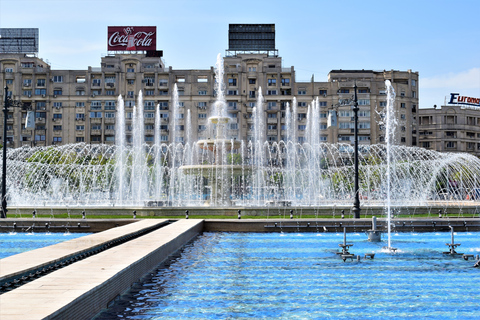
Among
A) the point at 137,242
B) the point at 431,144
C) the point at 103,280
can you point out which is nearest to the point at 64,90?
the point at 431,144

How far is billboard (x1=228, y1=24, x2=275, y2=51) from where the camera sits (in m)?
85.3

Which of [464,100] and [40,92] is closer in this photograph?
[40,92]

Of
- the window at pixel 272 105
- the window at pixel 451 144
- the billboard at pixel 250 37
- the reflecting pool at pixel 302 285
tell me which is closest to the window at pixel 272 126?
the window at pixel 272 105

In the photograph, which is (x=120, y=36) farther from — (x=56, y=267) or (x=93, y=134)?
(x=56, y=267)

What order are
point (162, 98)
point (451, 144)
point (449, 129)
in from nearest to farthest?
1. point (162, 98)
2. point (449, 129)
3. point (451, 144)

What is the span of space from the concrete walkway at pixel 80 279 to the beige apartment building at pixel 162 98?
222 ft

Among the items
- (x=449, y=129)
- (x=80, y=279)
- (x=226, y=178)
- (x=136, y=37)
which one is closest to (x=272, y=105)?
(x=136, y=37)

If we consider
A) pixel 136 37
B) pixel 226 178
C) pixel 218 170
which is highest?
pixel 136 37

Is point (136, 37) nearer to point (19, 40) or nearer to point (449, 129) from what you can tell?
point (19, 40)

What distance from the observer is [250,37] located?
85.6 metres

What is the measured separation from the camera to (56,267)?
35.3 feet

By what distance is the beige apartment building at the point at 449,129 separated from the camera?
309 feet

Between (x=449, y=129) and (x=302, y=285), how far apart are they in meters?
90.3

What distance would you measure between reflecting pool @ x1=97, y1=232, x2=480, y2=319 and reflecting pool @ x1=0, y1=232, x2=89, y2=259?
4856mm
